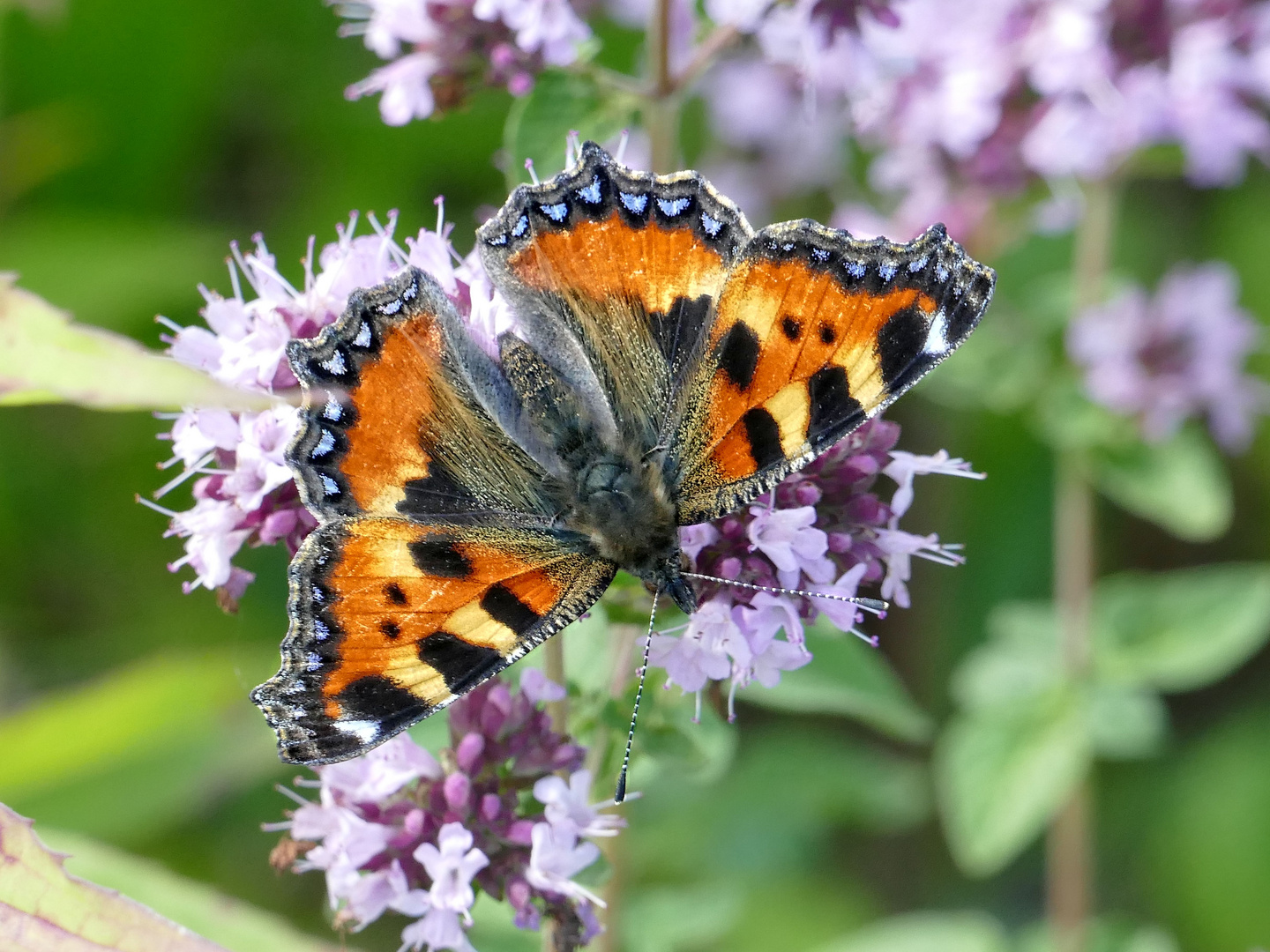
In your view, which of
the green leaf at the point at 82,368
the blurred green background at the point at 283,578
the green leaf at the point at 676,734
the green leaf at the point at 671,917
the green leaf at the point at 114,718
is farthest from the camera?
the blurred green background at the point at 283,578

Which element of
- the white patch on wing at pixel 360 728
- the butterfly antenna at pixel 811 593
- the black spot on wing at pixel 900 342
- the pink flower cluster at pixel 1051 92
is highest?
the pink flower cluster at pixel 1051 92

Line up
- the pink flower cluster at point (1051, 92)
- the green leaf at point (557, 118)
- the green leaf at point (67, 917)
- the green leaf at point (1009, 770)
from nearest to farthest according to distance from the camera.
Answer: the green leaf at point (67, 917) < the green leaf at point (557, 118) < the pink flower cluster at point (1051, 92) < the green leaf at point (1009, 770)

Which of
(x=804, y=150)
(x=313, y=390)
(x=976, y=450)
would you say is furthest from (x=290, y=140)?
(x=313, y=390)

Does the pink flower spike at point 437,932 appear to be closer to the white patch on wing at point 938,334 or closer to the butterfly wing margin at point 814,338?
the butterfly wing margin at point 814,338

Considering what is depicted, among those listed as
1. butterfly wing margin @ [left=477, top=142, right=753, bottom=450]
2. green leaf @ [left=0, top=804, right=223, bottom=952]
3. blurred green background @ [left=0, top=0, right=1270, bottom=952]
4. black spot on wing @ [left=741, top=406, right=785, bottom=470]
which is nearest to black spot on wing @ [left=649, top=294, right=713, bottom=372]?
butterfly wing margin @ [left=477, top=142, right=753, bottom=450]

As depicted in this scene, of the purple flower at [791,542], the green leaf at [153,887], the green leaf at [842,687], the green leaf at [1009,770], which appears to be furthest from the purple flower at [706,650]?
the green leaf at [1009,770]

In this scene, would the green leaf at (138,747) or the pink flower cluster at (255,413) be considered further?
the green leaf at (138,747)

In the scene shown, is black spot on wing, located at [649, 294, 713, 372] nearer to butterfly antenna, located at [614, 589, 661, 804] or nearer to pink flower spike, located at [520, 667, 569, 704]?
butterfly antenna, located at [614, 589, 661, 804]

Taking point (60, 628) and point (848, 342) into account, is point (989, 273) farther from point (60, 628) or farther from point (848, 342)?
point (60, 628)
